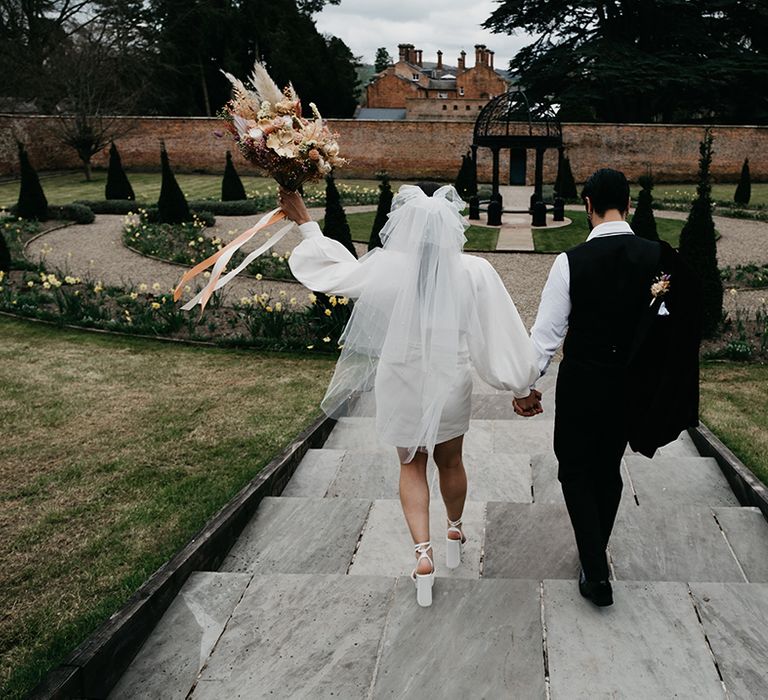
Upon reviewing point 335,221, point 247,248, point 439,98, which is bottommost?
point 247,248

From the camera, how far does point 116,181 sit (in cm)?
2034

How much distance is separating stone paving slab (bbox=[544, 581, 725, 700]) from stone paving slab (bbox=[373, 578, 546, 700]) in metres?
0.09

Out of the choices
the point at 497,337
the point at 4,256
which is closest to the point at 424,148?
the point at 4,256

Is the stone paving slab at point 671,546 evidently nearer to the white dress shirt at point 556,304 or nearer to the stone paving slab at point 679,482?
the stone paving slab at point 679,482

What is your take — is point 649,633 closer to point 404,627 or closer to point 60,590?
point 404,627

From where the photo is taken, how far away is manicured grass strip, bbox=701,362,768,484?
499cm

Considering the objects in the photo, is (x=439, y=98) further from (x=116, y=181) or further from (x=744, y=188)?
(x=116, y=181)

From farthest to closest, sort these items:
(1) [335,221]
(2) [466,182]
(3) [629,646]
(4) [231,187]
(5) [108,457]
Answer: (2) [466,182], (4) [231,187], (1) [335,221], (5) [108,457], (3) [629,646]

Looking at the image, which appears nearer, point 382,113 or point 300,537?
point 300,537

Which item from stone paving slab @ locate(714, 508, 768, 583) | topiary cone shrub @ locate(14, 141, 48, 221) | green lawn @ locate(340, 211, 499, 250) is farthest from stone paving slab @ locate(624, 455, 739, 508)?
topiary cone shrub @ locate(14, 141, 48, 221)

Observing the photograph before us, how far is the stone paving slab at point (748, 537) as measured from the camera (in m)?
3.19

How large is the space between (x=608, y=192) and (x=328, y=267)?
1.27 metres

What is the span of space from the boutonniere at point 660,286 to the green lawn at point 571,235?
1122 cm

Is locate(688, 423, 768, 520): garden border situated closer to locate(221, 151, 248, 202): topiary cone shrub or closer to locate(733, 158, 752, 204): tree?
locate(221, 151, 248, 202): topiary cone shrub
